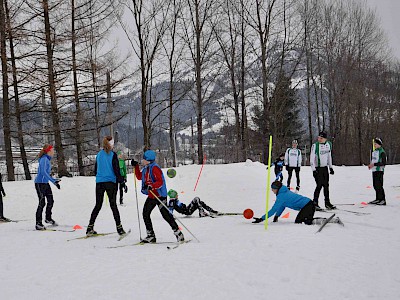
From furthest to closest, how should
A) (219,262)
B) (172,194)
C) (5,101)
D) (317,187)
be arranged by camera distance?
(5,101)
(317,187)
(172,194)
(219,262)

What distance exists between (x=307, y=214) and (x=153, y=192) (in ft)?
10.0

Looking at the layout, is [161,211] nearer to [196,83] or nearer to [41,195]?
[41,195]

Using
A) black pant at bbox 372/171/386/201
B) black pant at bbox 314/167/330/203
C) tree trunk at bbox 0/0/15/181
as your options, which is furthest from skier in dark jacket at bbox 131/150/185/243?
tree trunk at bbox 0/0/15/181

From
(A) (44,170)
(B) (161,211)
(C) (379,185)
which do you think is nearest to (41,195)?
(A) (44,170)

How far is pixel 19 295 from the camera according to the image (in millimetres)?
4289

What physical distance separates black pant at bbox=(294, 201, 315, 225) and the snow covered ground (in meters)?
0.20

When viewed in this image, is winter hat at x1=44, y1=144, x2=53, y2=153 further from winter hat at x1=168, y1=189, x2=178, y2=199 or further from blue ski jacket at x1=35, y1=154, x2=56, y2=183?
winter hat at x1=168, y1=189, x2=178, y2=199

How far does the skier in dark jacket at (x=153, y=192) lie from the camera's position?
21.4ft

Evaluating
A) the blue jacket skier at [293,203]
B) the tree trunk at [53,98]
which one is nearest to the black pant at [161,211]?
the blue jacket skier at [293,203]

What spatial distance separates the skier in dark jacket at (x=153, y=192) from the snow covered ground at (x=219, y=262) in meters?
0.38

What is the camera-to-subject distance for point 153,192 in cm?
654

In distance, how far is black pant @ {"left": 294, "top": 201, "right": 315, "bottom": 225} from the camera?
7223 millimetres

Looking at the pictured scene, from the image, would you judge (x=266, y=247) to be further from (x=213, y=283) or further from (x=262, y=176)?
(x=262, y=176)

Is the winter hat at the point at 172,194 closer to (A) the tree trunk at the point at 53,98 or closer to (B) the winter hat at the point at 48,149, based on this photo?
(B) the winter hat at the point at 48,149
